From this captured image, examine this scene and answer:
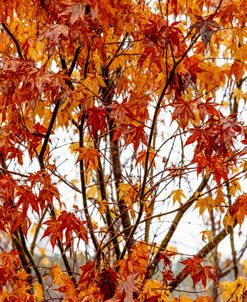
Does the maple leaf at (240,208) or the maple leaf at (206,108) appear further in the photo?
the maple leaf at (240,208)

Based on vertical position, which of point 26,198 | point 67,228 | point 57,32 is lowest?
point 67,228

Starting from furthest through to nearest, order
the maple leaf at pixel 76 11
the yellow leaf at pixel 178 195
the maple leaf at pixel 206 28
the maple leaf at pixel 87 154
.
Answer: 1. the yellow leaf at pixel 178 195
2. the maple leaf at pixel 87 154
3. the maple leaf at pixel 206 28
4. the maple leaf at pixel 76 11

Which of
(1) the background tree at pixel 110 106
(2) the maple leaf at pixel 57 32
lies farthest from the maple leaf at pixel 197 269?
(2) the maple leaf at pixel 57 32

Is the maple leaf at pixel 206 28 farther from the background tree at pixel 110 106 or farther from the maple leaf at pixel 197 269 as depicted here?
the maple leaf at pixel 197 269

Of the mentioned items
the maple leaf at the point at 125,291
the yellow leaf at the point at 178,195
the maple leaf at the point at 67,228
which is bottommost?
the maple leaf at the point at 125,291

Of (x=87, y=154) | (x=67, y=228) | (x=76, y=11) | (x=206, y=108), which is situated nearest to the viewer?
(x=76, y=11)

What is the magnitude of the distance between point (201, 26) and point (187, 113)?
1.26 feet

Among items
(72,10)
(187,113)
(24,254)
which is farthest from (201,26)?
(24,254)

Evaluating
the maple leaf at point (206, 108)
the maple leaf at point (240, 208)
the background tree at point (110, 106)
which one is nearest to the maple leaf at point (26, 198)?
the background tree at point (110, 106)

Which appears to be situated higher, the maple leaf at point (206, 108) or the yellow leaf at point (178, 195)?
the maple leaf at point (206, 108)

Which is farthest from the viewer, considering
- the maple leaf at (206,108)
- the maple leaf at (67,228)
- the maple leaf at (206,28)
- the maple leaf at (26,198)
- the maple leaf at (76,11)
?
the maple leaf at (67,228)

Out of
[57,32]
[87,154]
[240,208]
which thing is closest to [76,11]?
[57,32]

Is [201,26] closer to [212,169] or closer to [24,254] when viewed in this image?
[212,169]

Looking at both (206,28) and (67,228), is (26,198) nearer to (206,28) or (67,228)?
(67,228)
